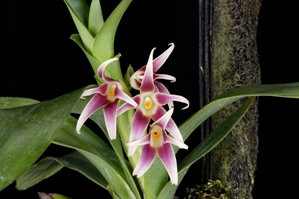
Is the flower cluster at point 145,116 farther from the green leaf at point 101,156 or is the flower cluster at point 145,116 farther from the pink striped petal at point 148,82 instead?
the green leaf at point 101,156

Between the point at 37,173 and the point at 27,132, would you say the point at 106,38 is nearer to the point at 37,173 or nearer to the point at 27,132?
the point at 27,132

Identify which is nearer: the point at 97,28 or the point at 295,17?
the point at 97,28

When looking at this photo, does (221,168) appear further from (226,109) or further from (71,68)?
(71,68)

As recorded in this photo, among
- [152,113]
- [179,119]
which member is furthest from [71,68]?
[152,113]

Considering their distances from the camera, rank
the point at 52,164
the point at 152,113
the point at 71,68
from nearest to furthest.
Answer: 1. the point at 152,113
2. the point at 52,164
3. the point at 71,68

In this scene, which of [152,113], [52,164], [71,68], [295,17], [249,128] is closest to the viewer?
[152,113]

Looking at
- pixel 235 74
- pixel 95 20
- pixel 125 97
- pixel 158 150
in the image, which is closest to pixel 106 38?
pixel 95 20

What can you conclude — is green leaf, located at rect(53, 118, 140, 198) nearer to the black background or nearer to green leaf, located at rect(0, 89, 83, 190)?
green leaf, located at rect(0, 89, 83, 190)
